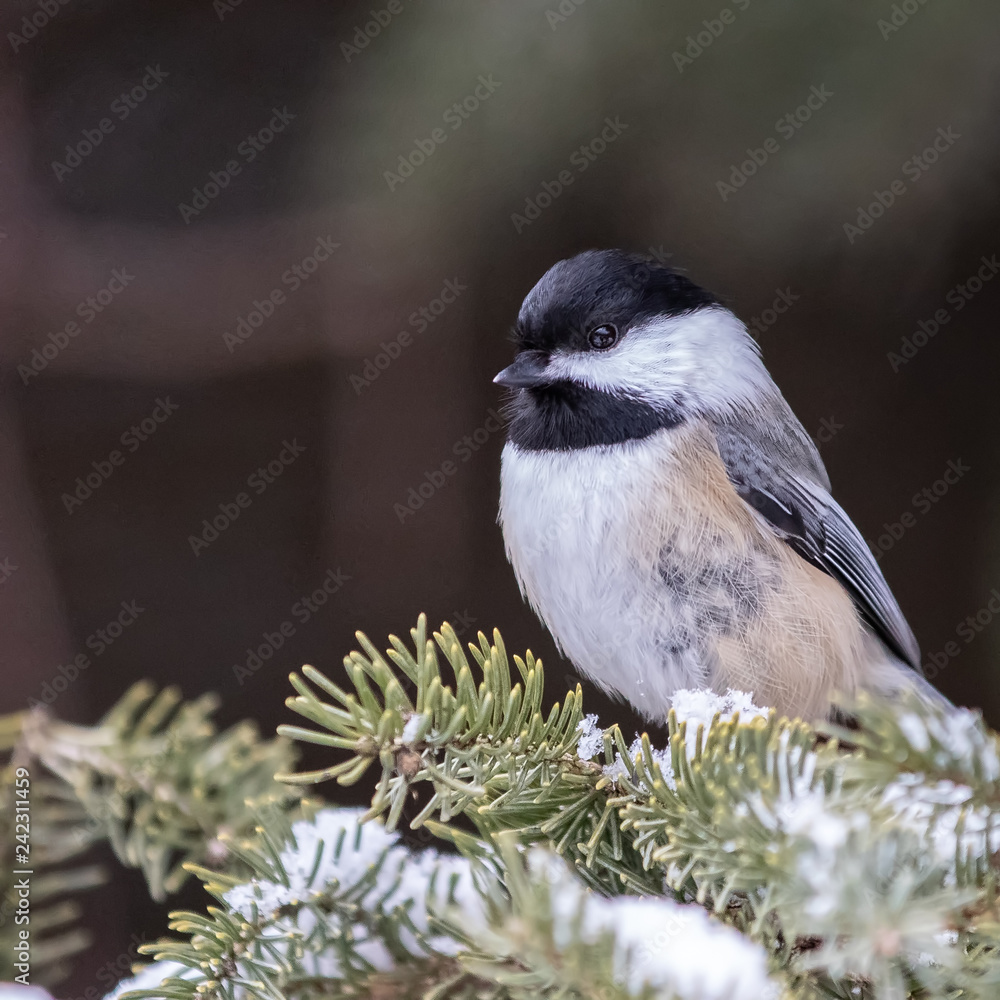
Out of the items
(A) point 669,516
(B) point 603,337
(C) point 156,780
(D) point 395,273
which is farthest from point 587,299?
(C) point 156,780

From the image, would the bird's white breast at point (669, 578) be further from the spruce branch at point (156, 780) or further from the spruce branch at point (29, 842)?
the spruce branch at point (29, 842)

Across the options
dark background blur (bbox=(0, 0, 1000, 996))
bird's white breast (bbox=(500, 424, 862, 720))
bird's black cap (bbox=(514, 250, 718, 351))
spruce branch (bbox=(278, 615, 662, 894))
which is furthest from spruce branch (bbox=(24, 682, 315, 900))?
dark background blur (bbox=(0, 0, 1000, 996))

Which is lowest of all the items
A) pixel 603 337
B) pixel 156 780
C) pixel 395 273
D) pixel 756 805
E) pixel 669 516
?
pixel 756 805

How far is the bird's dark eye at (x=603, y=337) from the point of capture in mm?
1110

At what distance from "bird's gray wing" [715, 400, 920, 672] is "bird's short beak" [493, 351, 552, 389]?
0.73ft

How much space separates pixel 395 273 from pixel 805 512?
76cm

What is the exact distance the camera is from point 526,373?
108 cm

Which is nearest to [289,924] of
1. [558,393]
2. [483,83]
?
[558,393]

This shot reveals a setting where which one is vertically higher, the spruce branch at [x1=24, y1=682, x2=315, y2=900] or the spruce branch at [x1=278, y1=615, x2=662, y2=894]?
the spruce branch at [x1=24, y1=682, x2=315, y2=900]

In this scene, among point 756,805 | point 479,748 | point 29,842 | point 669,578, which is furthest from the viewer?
point 669,578

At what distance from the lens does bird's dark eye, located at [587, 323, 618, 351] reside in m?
1.11

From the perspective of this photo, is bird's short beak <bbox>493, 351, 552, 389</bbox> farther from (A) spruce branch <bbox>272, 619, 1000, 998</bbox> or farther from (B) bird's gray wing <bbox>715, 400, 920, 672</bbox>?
(A) spruce branch <bbox>272, 619, 1000, 998</bbox>

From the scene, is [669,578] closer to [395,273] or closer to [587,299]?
[587,299]

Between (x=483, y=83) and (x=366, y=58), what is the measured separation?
21 cm
